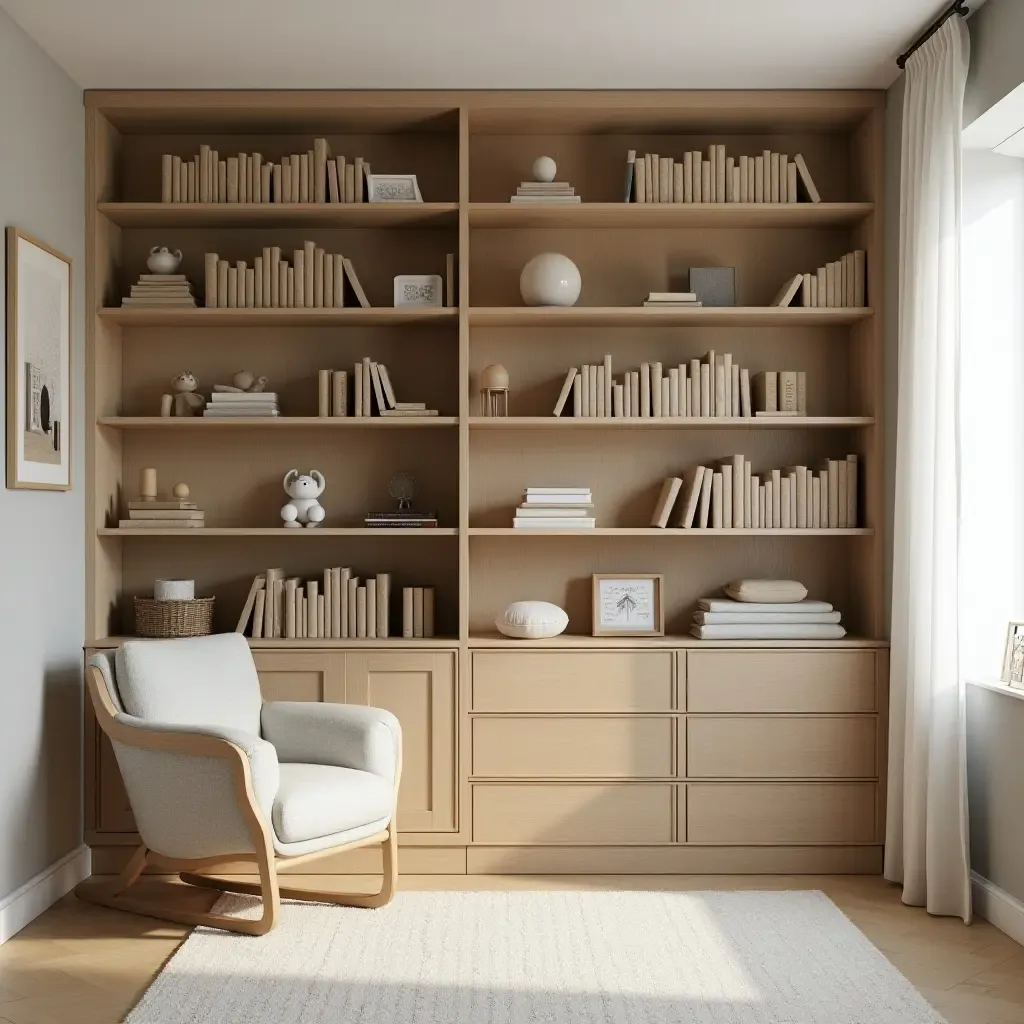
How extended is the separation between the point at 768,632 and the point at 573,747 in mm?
810

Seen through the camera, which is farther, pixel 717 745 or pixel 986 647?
pixel 717 745

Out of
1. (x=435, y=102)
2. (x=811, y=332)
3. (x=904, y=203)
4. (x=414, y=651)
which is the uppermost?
(x=435, y=102)

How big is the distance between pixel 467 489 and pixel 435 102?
140cm

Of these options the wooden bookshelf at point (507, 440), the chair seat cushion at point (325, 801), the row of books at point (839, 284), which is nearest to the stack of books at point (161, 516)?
the wooden bookshelf at point (507, 440)

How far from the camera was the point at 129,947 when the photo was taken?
3375 mm

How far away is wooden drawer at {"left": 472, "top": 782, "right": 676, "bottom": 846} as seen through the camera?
13.4ft

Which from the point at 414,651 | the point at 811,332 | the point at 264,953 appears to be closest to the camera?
the point at 264,953

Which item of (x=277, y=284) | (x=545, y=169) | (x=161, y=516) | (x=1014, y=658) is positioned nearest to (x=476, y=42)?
(x=545, y=169)

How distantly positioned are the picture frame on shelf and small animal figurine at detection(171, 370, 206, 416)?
9.65 feet

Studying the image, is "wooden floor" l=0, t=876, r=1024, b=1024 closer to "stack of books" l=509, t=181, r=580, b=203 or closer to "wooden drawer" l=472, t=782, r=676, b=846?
"wooden drawer" l=472, t=782, r=676, b=846

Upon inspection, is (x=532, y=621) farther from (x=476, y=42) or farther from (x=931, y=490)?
(x=476, y=42)

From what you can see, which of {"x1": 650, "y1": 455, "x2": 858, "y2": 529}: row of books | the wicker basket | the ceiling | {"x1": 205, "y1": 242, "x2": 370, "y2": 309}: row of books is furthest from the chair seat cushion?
the ceiling

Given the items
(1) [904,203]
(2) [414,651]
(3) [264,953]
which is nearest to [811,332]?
(1) [904,203]

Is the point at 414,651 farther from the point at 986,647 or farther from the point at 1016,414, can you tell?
the point at 1016,414
